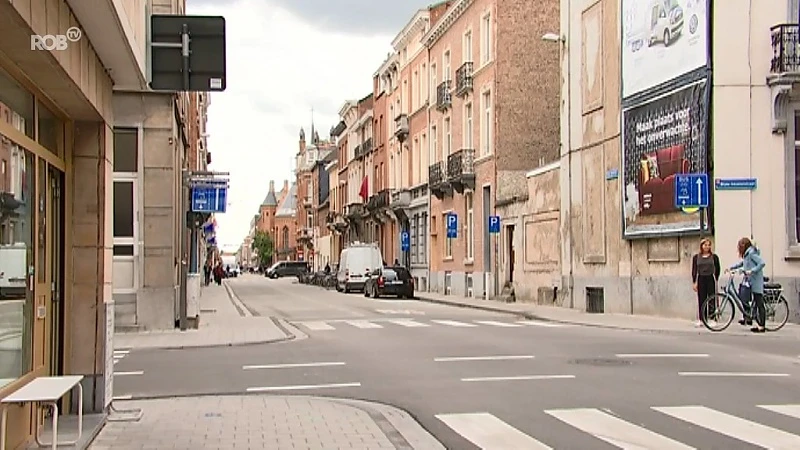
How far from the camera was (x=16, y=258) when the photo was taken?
7.13 metres

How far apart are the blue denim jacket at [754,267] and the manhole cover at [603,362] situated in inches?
240

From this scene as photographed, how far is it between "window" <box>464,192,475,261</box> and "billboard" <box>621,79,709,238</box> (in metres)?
16.2

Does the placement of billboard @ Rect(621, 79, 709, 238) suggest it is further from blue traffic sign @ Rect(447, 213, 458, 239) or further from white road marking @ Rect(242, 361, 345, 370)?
blue traffic sign @ Rect(447, 213, 458, 239)

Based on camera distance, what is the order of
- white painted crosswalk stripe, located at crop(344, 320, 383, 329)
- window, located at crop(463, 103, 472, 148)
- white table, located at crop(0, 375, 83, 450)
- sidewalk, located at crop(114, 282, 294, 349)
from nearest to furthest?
1. white table, located at crop(0, 375, 83, 450)
2. sidewalk, located at crop(114, 282, 294, 349)
3. white painted crosswalk stripe, located at crop(344, 320, 383, 329)
4. window, located at crop(463, 103, 472, 148)

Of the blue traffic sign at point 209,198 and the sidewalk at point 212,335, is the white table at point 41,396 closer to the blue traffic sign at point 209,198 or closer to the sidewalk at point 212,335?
the sidewalk at point 212,335

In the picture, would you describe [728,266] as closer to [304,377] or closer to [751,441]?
[304,377]

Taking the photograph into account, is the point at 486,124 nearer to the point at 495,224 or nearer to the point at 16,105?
the point at 495,224

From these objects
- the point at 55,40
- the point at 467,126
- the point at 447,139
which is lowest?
the point at 55,40

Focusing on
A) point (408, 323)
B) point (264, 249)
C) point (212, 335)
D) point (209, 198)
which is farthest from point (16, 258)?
point (264, 249)

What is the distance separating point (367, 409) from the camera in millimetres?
10195

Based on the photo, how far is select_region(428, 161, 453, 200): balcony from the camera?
45406mm

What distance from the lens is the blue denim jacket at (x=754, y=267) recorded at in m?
19.0

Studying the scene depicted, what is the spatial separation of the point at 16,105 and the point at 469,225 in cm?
3573

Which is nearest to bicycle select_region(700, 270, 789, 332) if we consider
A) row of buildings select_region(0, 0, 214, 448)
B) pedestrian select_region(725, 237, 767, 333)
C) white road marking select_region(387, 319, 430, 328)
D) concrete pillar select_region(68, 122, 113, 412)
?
pedestrian select_region(725, 237, 767, 333)
